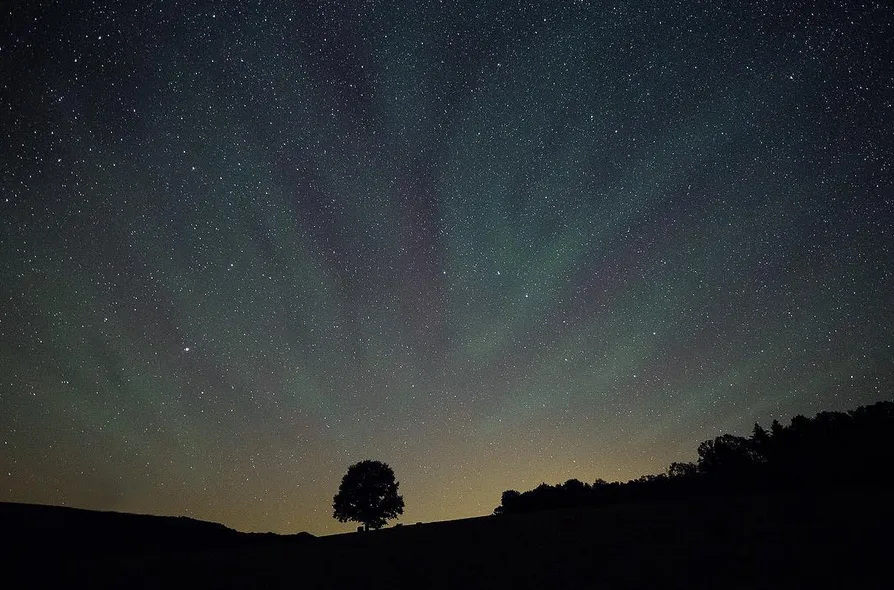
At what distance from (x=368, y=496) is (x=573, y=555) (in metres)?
43.5

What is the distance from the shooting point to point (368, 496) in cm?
5409

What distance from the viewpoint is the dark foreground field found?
13.1 meters

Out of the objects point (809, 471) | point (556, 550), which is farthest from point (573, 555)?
point (809, 471)

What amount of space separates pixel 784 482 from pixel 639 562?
21728mm

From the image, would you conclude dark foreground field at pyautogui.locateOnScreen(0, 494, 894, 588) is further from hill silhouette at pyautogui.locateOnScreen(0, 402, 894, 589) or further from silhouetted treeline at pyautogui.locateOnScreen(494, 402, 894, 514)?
silhouetted treeline at pyautogui.locateOnScreen(494, 402, 894, 514)

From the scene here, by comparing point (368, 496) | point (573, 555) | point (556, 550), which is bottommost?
point (573, 555)

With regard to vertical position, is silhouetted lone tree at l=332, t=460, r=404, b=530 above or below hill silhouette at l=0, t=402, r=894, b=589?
above

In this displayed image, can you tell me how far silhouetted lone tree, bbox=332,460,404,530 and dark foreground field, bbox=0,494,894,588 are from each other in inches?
1270

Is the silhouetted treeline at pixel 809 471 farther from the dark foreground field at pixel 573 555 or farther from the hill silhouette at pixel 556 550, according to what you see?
the dark foreground field at pixel 573 555

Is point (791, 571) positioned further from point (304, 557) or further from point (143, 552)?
point (143, 552)

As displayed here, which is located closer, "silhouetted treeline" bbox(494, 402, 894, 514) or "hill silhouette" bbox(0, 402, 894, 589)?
"hill silhouette" bbox(0, 402, 894, 589)

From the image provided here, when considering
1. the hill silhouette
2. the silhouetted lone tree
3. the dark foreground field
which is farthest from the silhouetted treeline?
the silhouetted lone tree

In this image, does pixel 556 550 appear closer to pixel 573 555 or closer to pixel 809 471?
pixel 573 555

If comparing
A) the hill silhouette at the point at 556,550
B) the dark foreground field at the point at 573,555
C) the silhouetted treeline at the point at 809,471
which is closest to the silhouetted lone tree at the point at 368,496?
the silhouetted treeline at the point at 809,471
